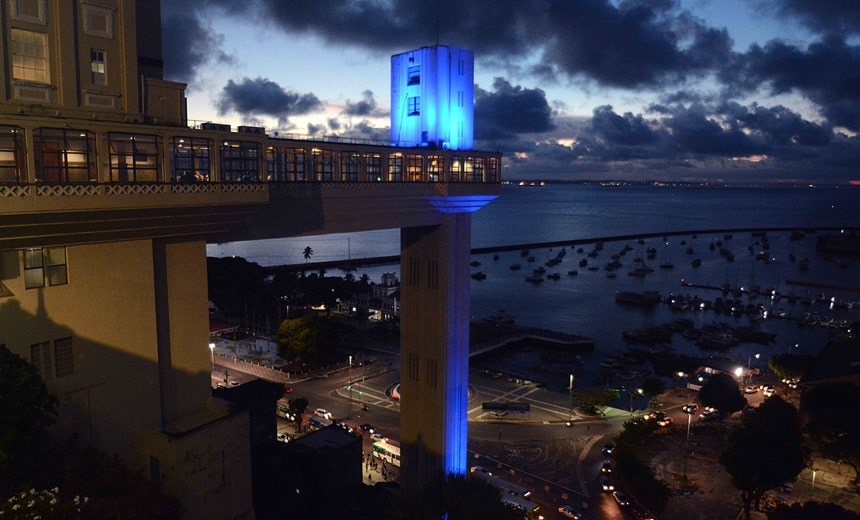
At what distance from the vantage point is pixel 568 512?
85.4 feet

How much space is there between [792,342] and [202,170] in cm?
7228

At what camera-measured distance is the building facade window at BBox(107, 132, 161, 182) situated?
10.6 metres

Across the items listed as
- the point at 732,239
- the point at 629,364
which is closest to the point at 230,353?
the point at 629,364

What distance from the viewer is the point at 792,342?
67.1 meters

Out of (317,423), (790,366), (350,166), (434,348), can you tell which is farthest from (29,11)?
(790,366)

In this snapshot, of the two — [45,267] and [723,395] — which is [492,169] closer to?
[45,267]

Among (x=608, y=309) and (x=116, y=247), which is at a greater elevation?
(x=116, y=247)

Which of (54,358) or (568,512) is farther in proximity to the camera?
(568,512)

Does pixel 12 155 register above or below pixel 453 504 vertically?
above

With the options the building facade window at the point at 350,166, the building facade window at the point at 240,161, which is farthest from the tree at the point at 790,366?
the building facade window at the point at 240,161

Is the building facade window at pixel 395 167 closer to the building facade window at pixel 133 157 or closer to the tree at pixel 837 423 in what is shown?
the building facade window at pixel 133 157

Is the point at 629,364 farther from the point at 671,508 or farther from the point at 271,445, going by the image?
the point at 271,445

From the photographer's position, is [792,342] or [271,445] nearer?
→ [271,445]

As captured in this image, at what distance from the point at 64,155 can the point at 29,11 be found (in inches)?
119
